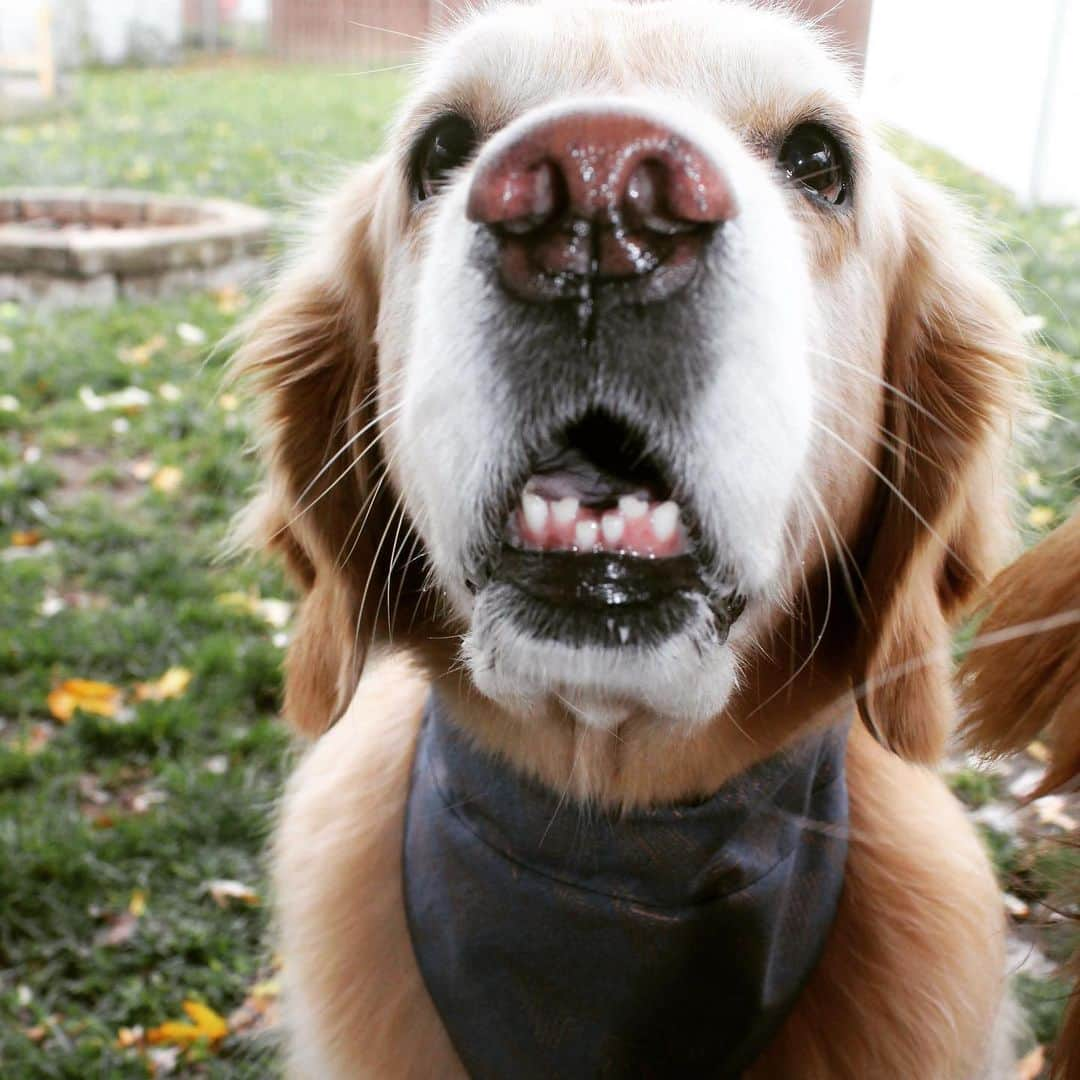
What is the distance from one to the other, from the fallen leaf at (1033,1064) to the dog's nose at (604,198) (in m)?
1.90

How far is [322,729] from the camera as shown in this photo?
229 centimetres

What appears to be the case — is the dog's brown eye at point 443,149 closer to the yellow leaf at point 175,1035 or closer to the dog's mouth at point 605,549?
the dog's mouth at point 605,549

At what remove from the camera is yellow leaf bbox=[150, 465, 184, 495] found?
15.0ft

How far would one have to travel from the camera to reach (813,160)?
178cm

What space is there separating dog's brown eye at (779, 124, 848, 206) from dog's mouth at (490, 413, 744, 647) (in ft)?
1.85

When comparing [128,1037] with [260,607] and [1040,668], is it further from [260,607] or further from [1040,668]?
[1040,668]

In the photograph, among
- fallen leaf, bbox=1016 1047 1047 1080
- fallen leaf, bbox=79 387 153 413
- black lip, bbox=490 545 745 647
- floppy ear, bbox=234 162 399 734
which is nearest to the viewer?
black lip, bbox=490 545 745 647

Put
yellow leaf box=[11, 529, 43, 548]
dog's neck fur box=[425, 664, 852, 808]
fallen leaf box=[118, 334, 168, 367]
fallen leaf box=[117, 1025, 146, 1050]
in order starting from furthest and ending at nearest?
fallen leaf box=[118, 334, 168, 367]
yellow leaf box=[11, 529, 43, 548]
fallen leaf box=[117, 1025, 146, 1050]
dog's neck fur box=[425, 664, 852, 808]

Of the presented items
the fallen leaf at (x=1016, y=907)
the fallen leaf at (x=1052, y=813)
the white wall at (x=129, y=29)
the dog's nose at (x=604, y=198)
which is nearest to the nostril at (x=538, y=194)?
the dog's nose at (x=604, y=198)

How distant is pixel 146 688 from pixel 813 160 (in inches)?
101

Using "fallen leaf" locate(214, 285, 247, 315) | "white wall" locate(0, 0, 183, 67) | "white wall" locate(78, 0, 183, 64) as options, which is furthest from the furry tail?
"white wall" locate(78, 0, 183, 64)

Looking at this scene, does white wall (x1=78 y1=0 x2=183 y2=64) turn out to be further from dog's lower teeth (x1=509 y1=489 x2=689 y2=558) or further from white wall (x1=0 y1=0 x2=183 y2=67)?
dog's lower teeth (x1=509 y1=489 x2=689 y2=558)

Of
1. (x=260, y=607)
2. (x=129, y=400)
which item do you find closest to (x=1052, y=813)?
(x=260, y=607)

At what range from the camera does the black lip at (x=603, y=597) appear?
1.48 metres
